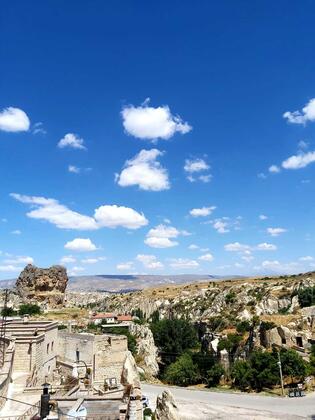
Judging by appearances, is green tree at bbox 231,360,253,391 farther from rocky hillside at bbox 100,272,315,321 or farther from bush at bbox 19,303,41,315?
bush at bbox 19,303,41,315

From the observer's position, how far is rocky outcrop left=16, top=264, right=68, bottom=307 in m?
97.4

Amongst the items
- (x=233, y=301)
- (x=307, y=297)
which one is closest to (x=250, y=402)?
(x=307, y=297)

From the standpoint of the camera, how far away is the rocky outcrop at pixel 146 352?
173ft

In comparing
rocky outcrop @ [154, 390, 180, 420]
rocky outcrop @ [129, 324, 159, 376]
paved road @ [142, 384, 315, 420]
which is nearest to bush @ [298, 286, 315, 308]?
rocky outcrop @ [129, 324, 159, 376]

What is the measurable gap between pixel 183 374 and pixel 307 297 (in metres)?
34.3

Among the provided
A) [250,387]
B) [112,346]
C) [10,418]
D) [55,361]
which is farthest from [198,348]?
[10,418]

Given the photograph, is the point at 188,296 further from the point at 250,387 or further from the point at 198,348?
the point at 250,387

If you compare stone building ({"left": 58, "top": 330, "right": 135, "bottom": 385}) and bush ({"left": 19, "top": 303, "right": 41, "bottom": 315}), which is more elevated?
bush ({"left": 19, "top": 303, "right": 41, "bottom": 315})

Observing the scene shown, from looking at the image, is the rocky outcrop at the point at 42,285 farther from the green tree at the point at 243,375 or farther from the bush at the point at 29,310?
the green tree at the point at 243,375

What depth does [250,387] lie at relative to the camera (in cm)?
4209

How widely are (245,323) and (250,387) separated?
17.4m

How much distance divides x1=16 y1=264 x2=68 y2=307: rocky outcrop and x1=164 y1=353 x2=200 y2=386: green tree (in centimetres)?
5239

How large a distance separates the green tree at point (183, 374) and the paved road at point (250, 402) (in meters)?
6.54

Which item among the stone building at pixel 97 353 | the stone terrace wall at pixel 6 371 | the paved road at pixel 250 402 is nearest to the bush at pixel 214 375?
the paved road at pixel 250 402
